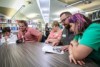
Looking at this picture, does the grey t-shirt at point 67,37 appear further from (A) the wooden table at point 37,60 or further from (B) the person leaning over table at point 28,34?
(A) the wooden table at point 37,60

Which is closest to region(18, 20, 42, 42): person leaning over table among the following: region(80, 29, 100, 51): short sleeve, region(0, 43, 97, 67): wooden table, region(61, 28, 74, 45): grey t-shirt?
region(61, 28, 74, 45): grey t-shirt

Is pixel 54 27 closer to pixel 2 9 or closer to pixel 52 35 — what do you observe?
pixel 52 35

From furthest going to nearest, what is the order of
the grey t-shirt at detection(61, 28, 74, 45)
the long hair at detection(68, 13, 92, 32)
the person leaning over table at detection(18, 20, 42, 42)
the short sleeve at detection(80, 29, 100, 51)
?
1. the person leaning over table at detection(18, 20, 42, 42)
2. the grey t-shirt at detection(61, 28, 74, 45)
3. the long hair at detection(68, 13, 92, 32)
4. the short sleeve at detection(80, 29, 100, 51)

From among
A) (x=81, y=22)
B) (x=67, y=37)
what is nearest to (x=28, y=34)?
(x=67, y=37)

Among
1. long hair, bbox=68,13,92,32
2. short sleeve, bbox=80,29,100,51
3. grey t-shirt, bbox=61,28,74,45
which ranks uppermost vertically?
long hair, bbox=68,13,92,32

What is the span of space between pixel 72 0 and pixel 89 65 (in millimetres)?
5929

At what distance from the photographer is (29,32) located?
3.15 m

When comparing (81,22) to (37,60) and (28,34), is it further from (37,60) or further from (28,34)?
(28,34)

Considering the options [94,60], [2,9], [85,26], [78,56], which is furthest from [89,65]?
[2,9]

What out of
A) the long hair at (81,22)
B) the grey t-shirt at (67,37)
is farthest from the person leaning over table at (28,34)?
the long hair at (81,22)

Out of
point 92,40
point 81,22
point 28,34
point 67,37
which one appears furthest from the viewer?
point 28,34

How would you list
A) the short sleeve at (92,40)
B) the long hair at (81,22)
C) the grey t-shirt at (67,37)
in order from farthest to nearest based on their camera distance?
the grey t-shirt at (67,37), the long hair at (81,22), the short sleeve at (92,40)

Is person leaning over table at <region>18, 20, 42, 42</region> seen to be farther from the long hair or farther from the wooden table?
the long hair

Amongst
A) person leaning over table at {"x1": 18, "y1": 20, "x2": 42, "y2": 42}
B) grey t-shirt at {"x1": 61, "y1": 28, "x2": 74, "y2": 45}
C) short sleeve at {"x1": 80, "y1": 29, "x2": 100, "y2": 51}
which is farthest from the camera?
person leaning over table at {"x1": 18, "y1": 20, "x2": 42, "y2": 42}
